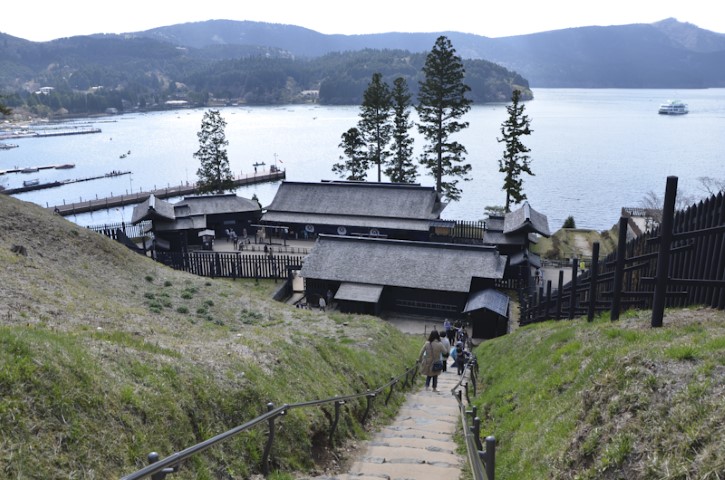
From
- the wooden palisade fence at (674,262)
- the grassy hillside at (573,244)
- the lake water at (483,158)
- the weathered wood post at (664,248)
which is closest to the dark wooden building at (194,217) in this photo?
the lake water at (483,158)

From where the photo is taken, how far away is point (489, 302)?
26.6 m

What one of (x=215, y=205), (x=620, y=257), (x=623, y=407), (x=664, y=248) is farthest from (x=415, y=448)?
(x=215, y=205)

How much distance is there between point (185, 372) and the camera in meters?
8.33

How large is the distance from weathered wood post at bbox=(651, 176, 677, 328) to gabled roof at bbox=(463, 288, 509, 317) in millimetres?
18027

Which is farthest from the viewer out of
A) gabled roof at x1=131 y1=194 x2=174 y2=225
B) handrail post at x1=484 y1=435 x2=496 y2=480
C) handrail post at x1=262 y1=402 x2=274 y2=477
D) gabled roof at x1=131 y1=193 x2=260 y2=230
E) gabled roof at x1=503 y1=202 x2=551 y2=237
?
gabled roof at x1=131 y1=193 x2=260 y2=230

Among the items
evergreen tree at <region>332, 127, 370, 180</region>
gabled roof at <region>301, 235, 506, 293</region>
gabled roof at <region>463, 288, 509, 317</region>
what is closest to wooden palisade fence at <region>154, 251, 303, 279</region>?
gabled roof at <region>301, 235, 506, 293</region>

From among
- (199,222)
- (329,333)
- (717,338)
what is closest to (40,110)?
(199,222)

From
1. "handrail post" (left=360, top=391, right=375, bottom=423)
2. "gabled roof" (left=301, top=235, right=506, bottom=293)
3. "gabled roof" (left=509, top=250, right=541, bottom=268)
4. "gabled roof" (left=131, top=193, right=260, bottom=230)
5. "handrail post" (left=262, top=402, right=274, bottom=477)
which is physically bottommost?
"gabled roof" (left=509, top=250, right=541, bottom=268)

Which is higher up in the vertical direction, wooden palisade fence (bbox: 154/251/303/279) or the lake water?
the lake water

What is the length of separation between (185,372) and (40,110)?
8800 inches

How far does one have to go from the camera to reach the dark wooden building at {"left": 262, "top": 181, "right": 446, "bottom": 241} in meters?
41.7

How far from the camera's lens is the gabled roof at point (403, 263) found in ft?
93.5

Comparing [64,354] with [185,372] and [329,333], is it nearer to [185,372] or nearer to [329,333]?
[185,372]

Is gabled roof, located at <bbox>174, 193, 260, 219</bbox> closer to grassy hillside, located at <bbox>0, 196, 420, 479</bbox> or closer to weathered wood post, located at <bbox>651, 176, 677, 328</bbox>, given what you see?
grassy hillside, located at <bbox>0, 196, 420, 479</bbox>
